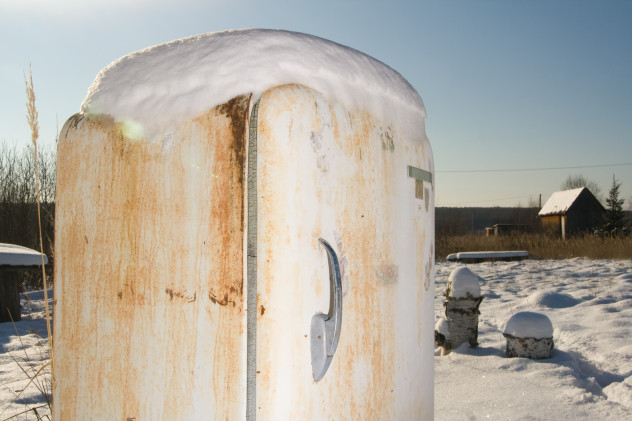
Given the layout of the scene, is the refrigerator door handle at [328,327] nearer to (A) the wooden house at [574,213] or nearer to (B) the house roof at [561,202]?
(A) the wooden house at [574,213]

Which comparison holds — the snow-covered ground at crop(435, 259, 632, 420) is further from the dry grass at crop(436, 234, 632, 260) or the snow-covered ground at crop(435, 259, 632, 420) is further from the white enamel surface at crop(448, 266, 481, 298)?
the dry grass at crop(436, 234, 632, 260)

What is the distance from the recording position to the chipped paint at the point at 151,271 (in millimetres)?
1081

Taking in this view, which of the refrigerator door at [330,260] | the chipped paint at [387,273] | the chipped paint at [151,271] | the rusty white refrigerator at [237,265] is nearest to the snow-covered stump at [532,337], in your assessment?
the refrigerator door at [330,260]

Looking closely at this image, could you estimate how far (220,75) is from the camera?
116 cm

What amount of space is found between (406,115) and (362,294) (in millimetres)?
652

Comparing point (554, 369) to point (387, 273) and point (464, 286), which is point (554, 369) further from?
point (387, 273)

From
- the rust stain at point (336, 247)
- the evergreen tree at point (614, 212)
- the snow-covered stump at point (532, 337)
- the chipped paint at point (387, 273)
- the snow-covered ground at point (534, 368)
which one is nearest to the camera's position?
the rust stain at point (336, 247)

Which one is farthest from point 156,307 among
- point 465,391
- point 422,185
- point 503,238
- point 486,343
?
point 503,238

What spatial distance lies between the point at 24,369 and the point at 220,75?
3.40m

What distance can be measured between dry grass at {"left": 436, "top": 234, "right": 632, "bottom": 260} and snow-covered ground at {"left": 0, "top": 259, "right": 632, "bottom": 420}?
18.1 ft

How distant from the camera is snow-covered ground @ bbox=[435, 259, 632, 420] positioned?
8.86 ft

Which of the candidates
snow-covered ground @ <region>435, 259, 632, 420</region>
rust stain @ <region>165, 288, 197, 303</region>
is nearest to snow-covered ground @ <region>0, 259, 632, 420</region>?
snow-covered ground @ <region>435, 259, 632, 420</region>

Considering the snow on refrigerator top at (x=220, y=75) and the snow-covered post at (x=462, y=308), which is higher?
the snow on refrigerator top at (x=220, y=75)

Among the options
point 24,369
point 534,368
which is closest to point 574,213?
point 534,368
